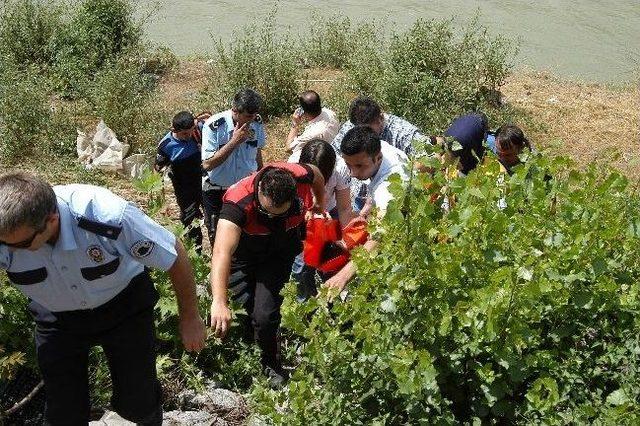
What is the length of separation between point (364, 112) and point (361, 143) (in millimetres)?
882

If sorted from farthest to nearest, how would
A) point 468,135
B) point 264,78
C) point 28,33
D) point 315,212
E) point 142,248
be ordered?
point 28,33
point 264,78
point 468,135
point 315,212
point 142,248

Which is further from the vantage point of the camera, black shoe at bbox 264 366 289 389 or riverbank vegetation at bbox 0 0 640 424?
black shoe at bbox 264 366 289 389

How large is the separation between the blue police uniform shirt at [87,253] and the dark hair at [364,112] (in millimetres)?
2084

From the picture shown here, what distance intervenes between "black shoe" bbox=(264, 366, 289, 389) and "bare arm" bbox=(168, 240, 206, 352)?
2.32ft

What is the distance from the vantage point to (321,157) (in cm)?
409

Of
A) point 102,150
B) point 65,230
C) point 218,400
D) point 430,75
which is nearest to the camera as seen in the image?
point 65,230

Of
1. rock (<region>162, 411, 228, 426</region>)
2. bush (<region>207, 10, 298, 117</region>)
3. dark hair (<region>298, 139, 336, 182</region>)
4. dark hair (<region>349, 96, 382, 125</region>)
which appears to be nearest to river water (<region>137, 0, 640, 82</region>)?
bush (<region>207, 10, 298, 117</region>)

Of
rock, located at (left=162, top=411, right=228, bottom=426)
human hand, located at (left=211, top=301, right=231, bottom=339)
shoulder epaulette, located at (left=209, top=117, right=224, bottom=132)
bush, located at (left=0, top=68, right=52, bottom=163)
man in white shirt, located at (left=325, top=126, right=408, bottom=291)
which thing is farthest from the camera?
bush, located at (left=0, top=68, right=52, bottom=163)

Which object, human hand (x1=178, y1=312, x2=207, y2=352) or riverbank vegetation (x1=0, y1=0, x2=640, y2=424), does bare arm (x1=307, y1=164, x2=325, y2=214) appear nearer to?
riverbank vegetation (x1=0, y1=0, x2=640, y2=424)

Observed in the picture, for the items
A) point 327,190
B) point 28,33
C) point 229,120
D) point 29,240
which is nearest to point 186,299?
point 29,240

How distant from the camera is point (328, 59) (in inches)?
389

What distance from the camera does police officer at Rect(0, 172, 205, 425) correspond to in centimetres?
240

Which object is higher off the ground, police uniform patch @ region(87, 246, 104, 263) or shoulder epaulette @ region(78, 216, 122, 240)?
shoulder epaulette @ region(78, 216, 122, 240)

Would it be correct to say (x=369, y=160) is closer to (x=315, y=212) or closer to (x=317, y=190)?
(x=317, y=190)
